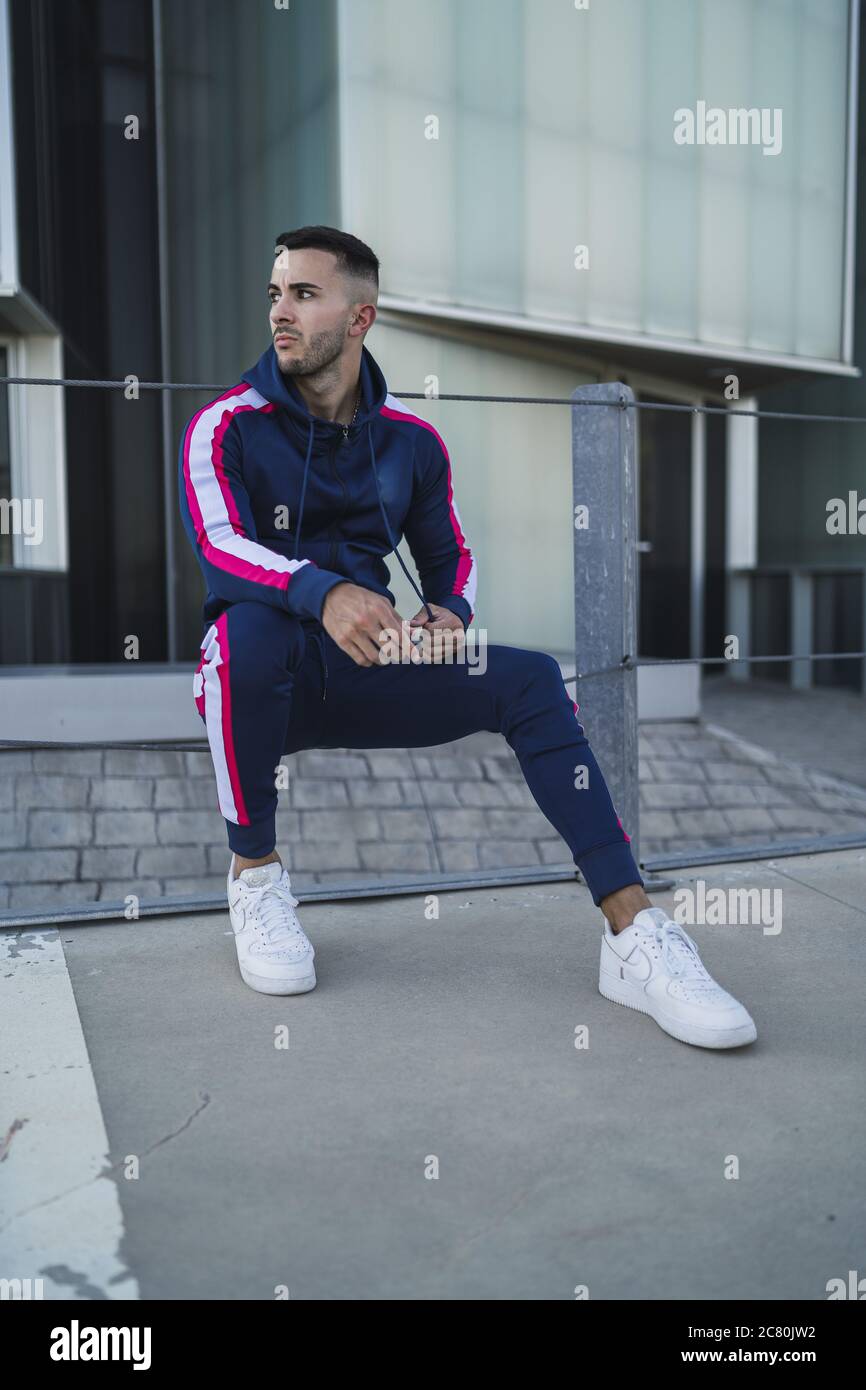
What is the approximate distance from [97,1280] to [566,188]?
8.49m

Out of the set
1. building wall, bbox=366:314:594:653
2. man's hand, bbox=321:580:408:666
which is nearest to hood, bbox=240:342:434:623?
man's hand, bbox=321:580:408:666

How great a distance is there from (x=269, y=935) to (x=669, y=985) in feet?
2.07

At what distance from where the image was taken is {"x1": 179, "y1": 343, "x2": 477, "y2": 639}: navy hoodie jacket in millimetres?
1824

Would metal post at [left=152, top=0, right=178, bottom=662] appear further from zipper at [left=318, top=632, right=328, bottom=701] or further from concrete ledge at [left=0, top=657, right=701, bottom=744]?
zipper at [left=318, top=632, right=328, bottom=701]

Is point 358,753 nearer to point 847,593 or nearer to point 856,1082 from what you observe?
point 856,1082

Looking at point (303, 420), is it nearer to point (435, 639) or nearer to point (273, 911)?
point (435, 639)

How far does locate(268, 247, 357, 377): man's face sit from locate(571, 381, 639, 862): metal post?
2.13 feet

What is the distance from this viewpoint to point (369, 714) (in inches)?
76.0

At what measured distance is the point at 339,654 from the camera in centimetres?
192

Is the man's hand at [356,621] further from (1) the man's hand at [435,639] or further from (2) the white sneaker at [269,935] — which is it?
(2) the white sneaker at [269,935]

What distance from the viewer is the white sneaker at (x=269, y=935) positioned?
1.83 m

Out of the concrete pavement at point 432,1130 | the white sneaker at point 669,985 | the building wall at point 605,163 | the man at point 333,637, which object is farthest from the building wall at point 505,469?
the white sneaker at point 669,985

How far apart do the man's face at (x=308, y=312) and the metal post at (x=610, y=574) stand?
2.13ft
